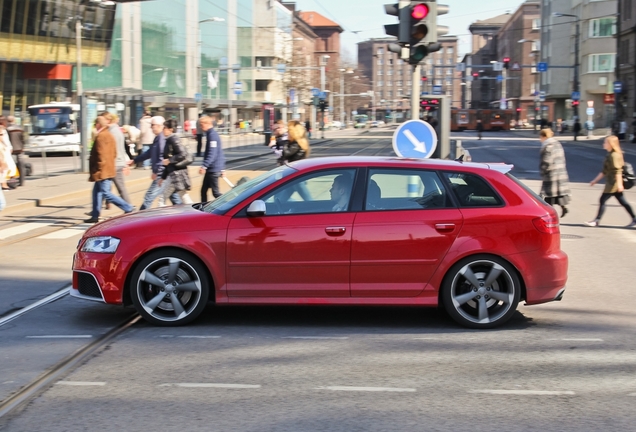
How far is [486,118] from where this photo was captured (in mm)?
100188

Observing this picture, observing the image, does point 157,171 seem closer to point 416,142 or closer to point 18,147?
point 416,142

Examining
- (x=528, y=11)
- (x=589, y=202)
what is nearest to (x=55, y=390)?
(x=589, y=202)

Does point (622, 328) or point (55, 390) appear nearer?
point (55, 390)

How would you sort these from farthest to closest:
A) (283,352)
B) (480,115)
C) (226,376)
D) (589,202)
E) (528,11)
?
1. (528,11)
2. (480,115)
3. (589,202)
4. (283,352)
5. (226,376)

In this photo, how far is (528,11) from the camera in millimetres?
127625

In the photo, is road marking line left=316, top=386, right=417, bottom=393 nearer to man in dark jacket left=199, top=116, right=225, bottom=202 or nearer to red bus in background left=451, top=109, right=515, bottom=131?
man in dark jacket left=199, top=116, right=225, bottom=202

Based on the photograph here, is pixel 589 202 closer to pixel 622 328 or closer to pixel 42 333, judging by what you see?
pixel 622 328

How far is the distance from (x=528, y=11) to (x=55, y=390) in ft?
426

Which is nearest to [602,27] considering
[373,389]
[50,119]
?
[50,119]

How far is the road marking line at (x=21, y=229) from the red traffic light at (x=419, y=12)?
22.4ft

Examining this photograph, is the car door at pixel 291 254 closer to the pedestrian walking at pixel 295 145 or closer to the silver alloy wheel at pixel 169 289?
the silver alloy wheel at pixel 169 289

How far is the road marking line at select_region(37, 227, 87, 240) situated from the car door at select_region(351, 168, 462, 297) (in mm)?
7299

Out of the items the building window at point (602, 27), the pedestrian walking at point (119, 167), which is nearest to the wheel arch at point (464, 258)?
the pedestrian walking at point (119, 167)

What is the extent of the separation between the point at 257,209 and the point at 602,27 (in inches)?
3176
